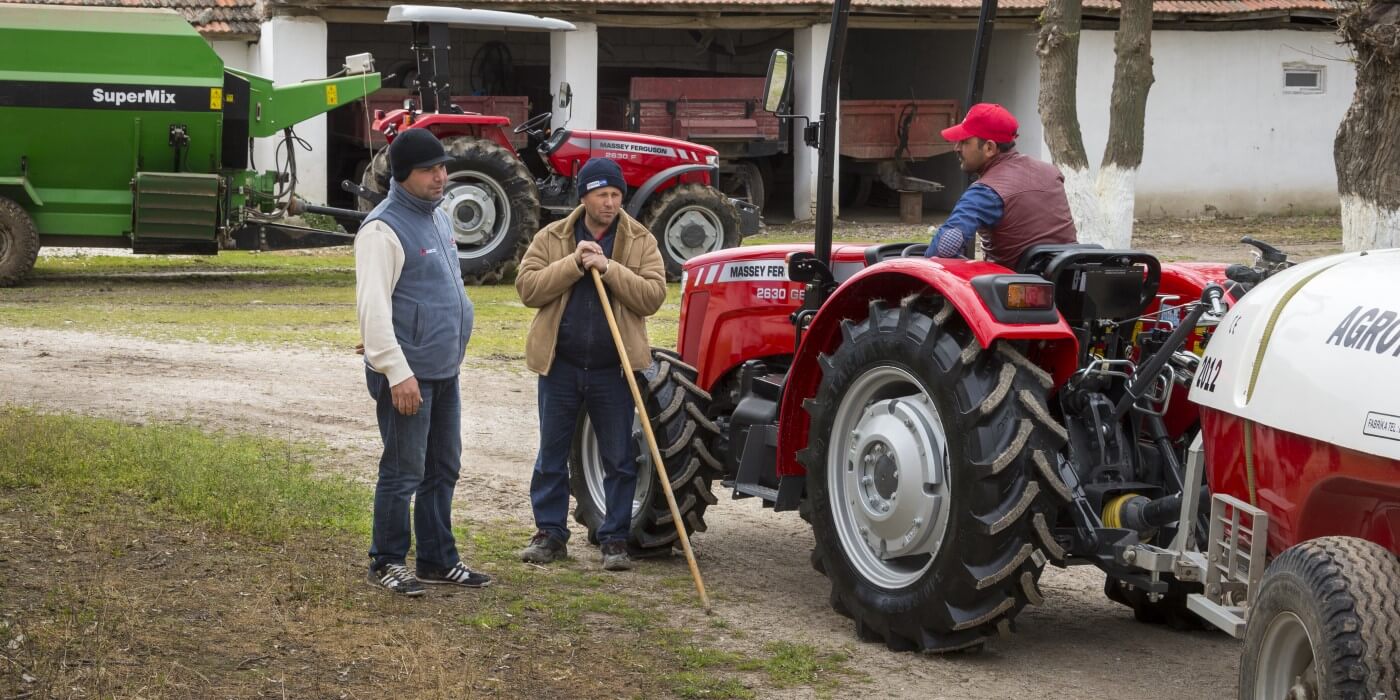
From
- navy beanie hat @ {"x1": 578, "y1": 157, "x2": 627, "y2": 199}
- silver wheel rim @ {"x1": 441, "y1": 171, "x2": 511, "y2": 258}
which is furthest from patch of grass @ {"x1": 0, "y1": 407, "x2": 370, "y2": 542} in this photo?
silver wheel rim @ {"x1": 441, "y1": 171, "x2": 511, "y2": 258}

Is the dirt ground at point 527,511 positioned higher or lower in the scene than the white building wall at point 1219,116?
lower

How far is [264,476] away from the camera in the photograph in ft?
24.2

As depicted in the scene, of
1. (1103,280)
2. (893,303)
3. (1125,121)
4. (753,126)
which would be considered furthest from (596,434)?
(753,126)

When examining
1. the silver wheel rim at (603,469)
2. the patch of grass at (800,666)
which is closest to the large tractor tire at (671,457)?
the silver wheel rim at (603,469)

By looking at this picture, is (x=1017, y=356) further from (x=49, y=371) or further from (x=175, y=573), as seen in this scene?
(x=49, y=371)

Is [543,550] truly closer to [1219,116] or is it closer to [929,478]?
[929,478]

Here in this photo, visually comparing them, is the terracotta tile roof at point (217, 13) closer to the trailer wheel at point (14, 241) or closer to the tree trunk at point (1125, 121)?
the trailer wheel at point (14, 241)

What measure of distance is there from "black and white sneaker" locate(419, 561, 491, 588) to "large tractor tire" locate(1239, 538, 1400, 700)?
3052 millimetres

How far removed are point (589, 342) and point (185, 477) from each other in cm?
205

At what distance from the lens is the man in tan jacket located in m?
6.41

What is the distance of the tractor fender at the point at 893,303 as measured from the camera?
194 inches

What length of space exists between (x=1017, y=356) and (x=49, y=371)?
750cm

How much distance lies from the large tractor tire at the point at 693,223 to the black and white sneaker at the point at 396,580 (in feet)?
36.4

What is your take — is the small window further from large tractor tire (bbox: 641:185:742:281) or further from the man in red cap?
the man in red cap
